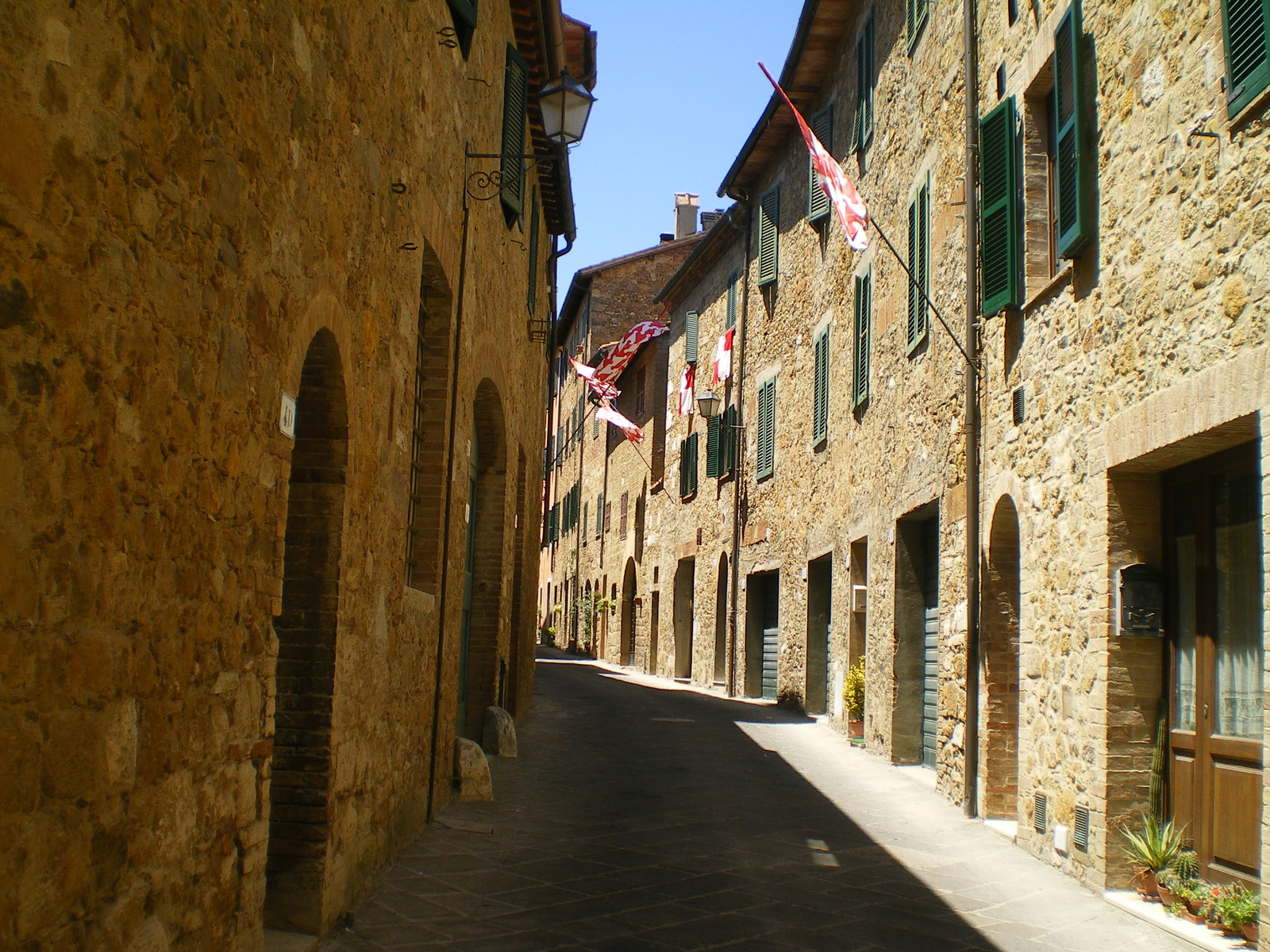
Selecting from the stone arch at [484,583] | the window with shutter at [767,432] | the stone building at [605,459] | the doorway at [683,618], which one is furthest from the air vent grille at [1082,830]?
the stone building at [605,459]

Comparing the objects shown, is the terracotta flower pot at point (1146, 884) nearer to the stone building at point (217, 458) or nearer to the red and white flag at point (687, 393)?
the stone building at point (217, 458)

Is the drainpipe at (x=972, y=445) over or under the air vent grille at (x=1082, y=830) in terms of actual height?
over

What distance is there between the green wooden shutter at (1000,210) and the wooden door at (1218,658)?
216 cm

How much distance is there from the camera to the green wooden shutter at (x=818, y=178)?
14586 mm

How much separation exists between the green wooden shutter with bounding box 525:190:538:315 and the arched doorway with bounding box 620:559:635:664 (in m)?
13.9

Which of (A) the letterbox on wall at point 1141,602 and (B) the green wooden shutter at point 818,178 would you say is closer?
(A) the letterbox on wall at point 1141,602

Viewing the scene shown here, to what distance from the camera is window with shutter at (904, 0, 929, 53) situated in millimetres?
10398

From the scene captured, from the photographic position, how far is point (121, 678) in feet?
8.94

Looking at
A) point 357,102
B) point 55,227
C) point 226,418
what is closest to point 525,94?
point 357,102

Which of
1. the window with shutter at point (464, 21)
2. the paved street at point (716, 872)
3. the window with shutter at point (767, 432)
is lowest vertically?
the paved street at point (716, 872)

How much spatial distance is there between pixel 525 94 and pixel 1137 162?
5752 millimetres

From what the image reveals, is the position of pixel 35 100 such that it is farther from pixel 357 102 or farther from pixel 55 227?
pixel 357 102

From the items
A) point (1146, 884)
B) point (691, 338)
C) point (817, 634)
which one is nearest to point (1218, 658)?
point (1146, 884)

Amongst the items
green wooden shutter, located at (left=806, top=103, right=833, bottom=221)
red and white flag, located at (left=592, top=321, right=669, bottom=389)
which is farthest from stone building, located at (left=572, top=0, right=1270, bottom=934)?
red and white flag, located at (left=592, top=321, right=669, bottom=389)
